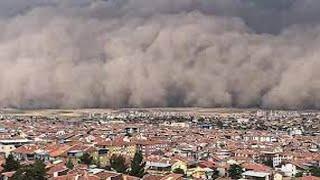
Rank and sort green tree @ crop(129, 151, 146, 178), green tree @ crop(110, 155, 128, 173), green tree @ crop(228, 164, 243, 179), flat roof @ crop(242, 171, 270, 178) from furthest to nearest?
green tree @ crop(228, 164, 243, 179) → flat roof @ crop(242, 171, 270, 178) → green tree @ crop(110, 155, 128, 173) → green tree @ crop(129, 151, 146, 178)

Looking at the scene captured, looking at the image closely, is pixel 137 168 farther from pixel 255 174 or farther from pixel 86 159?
pixel 255 174

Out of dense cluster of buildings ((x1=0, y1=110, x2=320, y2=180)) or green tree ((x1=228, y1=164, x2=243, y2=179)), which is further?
green tree ((x1=228, y1=164, x2=243, y2=179))

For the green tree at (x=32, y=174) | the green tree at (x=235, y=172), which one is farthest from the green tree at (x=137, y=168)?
the green tree at (x=32, y=174)

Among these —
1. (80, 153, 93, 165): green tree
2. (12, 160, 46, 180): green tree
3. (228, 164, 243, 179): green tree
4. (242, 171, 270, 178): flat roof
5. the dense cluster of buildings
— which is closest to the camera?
(12, 160, 46, 180): green tree

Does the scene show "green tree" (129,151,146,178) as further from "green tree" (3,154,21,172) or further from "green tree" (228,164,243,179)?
"green tree" (3,154,21,172)

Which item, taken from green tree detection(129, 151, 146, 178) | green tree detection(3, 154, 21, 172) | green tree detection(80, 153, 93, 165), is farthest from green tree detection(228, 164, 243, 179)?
green tree detection(3, 154, 21, 172)

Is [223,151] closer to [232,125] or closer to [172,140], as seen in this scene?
[172,140]

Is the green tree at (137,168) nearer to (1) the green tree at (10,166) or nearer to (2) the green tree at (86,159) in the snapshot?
(2) the green tree at (86,159)

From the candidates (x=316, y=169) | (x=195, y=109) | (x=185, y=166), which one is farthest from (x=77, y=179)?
(x=195, y=109)

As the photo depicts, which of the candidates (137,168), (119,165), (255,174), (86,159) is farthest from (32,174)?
(255,174)
